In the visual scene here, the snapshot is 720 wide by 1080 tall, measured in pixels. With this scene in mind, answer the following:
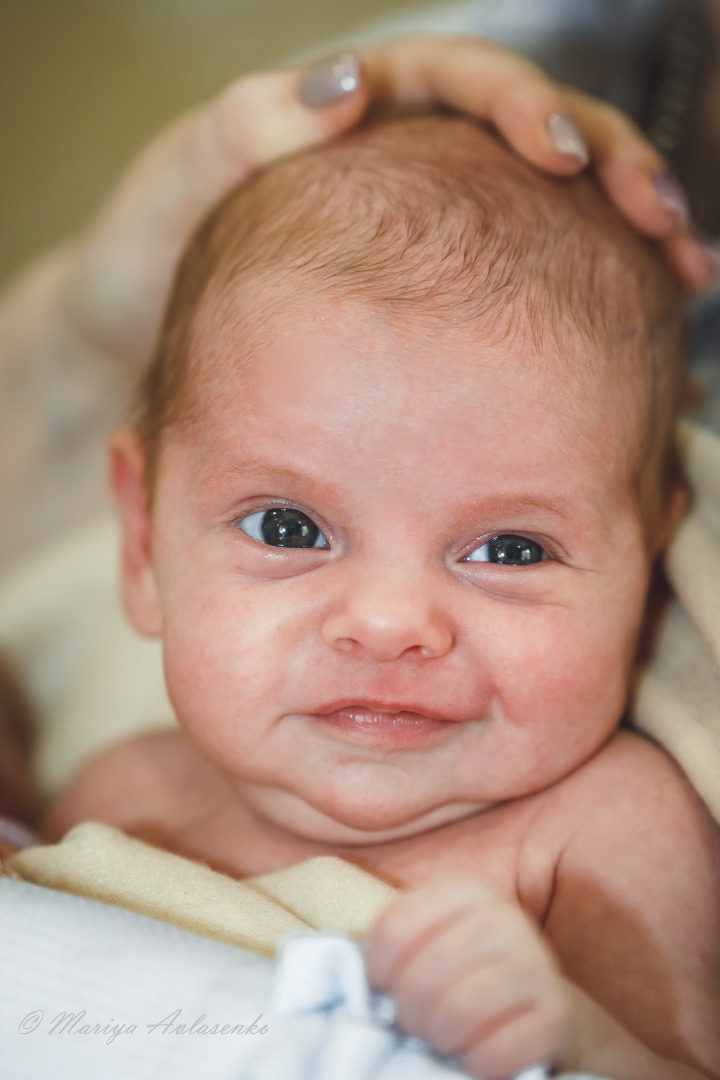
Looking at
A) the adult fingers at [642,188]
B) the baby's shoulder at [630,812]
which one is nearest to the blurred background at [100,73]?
the adult fingers at [642,188]

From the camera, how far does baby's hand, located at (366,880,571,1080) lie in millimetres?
612

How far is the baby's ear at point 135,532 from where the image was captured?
3.58ft

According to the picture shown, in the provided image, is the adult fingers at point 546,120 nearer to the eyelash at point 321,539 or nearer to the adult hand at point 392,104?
the adult hand at point 392,104

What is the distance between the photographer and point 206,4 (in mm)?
2613

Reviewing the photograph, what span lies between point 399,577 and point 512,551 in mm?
124

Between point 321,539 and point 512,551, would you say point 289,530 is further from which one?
point 512,551

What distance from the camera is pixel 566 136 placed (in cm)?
104

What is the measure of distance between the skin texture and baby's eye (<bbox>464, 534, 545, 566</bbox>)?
0.5 inches

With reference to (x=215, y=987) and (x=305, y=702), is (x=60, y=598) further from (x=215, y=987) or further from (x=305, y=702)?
(x=215, y=987)

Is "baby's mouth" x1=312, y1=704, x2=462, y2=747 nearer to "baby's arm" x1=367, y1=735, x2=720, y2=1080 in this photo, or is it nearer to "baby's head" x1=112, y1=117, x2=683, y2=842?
"baby's head" x1=112, y1=117, x2=683, y2=842

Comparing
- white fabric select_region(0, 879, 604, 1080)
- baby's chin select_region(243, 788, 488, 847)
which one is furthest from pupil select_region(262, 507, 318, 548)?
white fabric select_region(0, 879, 604, 1080)

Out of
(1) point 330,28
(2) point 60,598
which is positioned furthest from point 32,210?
(2) point 60,598

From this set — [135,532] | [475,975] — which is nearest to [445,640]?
[475,975]

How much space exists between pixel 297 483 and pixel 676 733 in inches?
16.1
